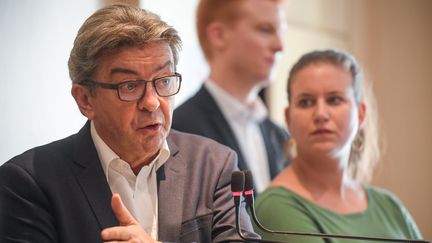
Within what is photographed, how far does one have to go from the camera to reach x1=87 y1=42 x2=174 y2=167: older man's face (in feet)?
4.98

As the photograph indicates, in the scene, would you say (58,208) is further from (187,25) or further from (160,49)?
(187,25)

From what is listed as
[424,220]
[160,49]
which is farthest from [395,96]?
[160,49]

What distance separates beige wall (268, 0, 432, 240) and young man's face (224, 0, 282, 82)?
120 cm

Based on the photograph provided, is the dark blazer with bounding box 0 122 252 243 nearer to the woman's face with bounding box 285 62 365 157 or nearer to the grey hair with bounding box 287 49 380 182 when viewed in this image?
the woman's face with bounding box 285 62 365 157

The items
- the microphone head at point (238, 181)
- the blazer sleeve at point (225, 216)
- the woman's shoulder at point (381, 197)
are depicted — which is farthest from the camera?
the woman's shoulder at point (381, 197)

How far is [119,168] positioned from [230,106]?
4.81 ft

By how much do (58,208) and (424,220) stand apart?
11.1ft

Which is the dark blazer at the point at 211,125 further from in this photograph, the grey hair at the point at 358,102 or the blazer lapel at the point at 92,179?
the blazer lapel at the point at 92,179

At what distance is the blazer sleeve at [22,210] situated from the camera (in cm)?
145

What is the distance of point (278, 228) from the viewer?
2014 millimetres

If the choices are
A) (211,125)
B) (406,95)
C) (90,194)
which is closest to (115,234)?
(90,194)

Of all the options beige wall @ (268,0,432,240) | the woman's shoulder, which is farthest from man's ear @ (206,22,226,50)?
beige wall @ (268,0,432,240)

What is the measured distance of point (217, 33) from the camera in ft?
10.4

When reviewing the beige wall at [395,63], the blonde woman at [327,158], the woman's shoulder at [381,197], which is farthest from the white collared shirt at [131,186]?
the beige wall at [395,63]
